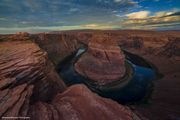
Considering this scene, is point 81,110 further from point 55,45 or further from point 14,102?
point 55,45

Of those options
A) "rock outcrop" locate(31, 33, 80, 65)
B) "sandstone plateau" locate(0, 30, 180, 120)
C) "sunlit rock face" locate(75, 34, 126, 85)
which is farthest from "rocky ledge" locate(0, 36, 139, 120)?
"rock outcrop" locate(31, 33, 80, 65)

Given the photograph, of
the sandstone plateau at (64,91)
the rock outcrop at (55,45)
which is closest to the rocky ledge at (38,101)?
the sandstone plateau at (64,91)

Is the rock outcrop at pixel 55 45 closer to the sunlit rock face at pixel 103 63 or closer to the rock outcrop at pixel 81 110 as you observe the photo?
the sunlit rock face at pixel 103 63

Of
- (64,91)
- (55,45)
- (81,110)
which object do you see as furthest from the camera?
(55,45)

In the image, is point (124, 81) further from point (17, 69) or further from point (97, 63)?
point (17, 69)

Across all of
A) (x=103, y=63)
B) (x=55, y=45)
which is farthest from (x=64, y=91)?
(x=55, y=45)
